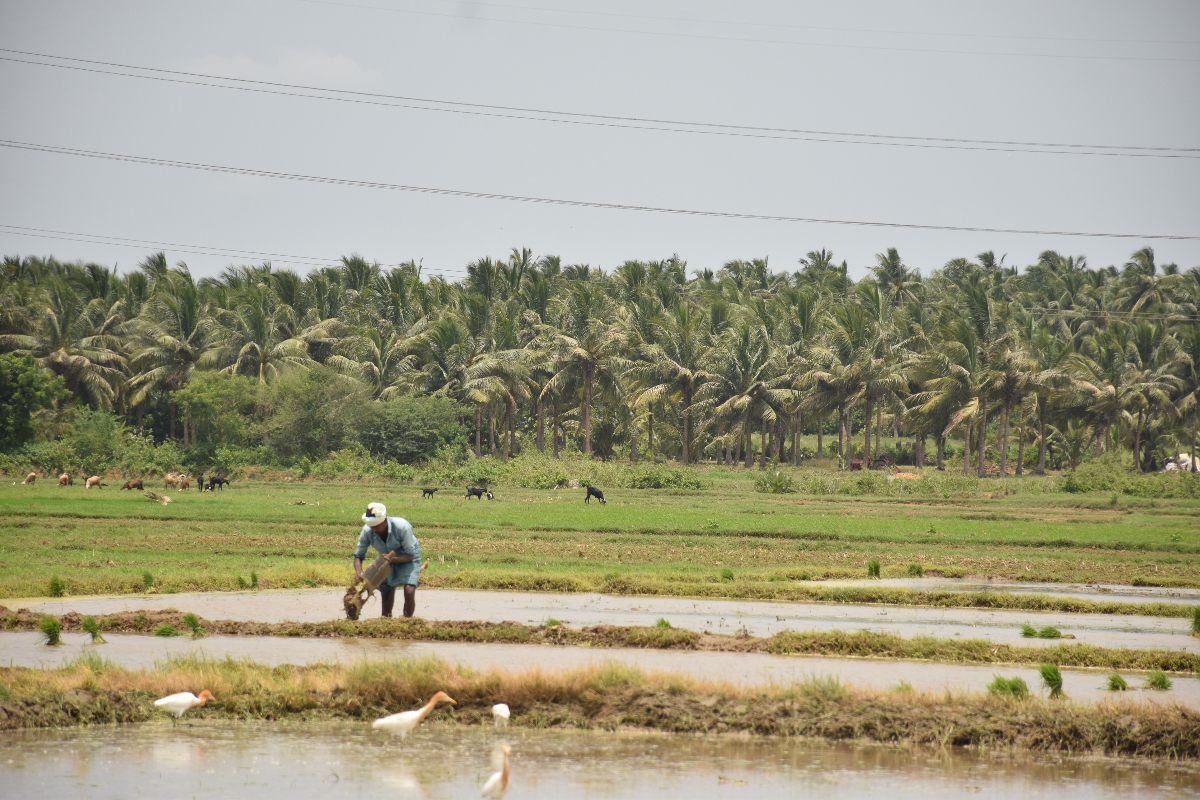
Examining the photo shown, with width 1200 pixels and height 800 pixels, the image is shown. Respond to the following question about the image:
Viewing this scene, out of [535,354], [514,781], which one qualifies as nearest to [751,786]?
[514,781]

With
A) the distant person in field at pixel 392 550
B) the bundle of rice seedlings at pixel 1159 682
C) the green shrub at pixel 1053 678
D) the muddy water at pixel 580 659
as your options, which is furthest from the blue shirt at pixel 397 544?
the bundle of rice seedlings at pixel 1159 682

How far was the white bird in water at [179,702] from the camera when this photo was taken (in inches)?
372

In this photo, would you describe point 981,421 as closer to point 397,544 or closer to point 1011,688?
point 397,544

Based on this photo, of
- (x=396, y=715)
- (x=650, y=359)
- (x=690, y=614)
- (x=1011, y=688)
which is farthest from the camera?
(x=650, y=359)

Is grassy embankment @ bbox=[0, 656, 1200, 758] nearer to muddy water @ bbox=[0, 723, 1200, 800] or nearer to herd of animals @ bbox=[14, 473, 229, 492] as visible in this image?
muddy water @ bbox=[0, 723, 1200, 800]

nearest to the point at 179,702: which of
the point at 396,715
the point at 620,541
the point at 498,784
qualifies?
the point at 396,715

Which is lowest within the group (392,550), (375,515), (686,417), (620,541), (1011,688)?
(620,541)

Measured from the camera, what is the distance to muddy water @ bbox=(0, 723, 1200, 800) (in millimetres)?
8023

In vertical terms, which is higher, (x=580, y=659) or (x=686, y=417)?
(x=686, y=417)

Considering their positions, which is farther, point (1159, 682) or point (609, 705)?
point (1159, 682)

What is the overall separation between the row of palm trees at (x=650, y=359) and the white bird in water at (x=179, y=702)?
155ft

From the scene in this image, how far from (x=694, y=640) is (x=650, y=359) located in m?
47.9

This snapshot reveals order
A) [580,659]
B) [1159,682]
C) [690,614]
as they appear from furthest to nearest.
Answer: [690,614]
[580,659]
[1159,682]

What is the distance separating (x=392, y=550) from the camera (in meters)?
13.7
